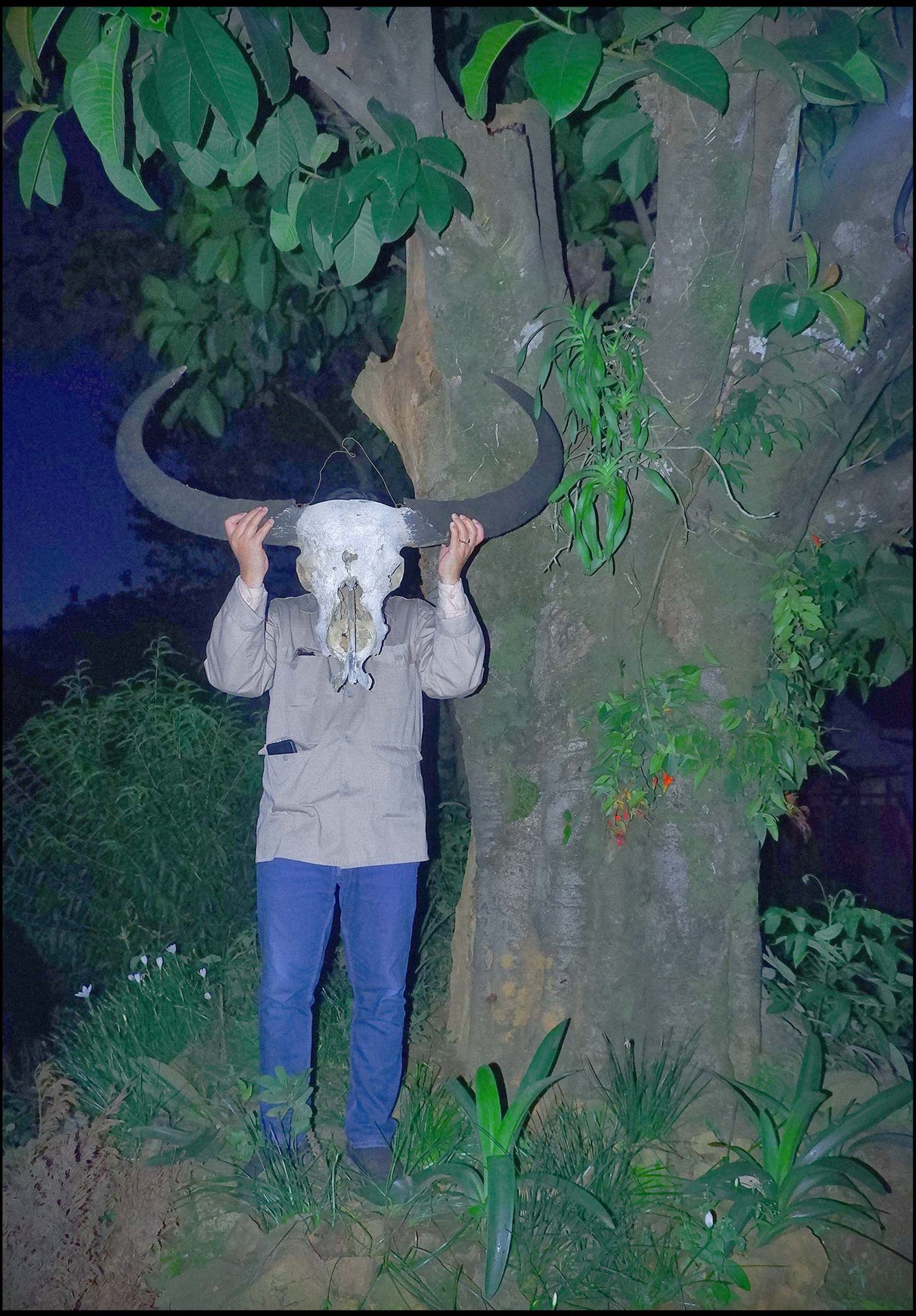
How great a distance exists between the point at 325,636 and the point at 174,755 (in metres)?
2.91

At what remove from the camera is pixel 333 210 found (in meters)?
2.71

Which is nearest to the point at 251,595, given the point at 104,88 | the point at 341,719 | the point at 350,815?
the point at 341,719

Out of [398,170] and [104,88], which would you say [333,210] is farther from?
[104,88]

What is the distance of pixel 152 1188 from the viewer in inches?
113

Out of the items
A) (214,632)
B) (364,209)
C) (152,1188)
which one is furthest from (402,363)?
(152,1188)

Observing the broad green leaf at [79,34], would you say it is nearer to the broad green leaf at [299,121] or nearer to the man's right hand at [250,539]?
the broad green leaf at [299,121]

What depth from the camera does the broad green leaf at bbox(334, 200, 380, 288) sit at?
3031 millimetres

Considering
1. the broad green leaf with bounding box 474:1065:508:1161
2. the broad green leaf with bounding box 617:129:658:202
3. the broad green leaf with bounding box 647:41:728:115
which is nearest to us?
the broad green leaf with bounding box 647:41:728:115

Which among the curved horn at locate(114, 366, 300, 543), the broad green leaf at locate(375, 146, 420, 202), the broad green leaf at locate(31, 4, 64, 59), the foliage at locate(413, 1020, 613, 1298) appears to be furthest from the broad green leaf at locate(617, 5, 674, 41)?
the foliage at locate(413, 1020, 613, 1298)

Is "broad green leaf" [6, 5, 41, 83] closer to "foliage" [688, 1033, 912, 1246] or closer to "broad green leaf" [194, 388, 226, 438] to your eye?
"broad green leaf" [194, 388, 226, 438]

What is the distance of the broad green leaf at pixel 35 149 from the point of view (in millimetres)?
2748

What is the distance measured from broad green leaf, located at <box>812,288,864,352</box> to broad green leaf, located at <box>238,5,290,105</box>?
1.77m

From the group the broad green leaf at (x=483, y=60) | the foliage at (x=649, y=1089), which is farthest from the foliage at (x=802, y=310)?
the foliage at (x=649, y=1089)

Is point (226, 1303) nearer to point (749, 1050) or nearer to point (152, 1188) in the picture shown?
point (152, 1188)
